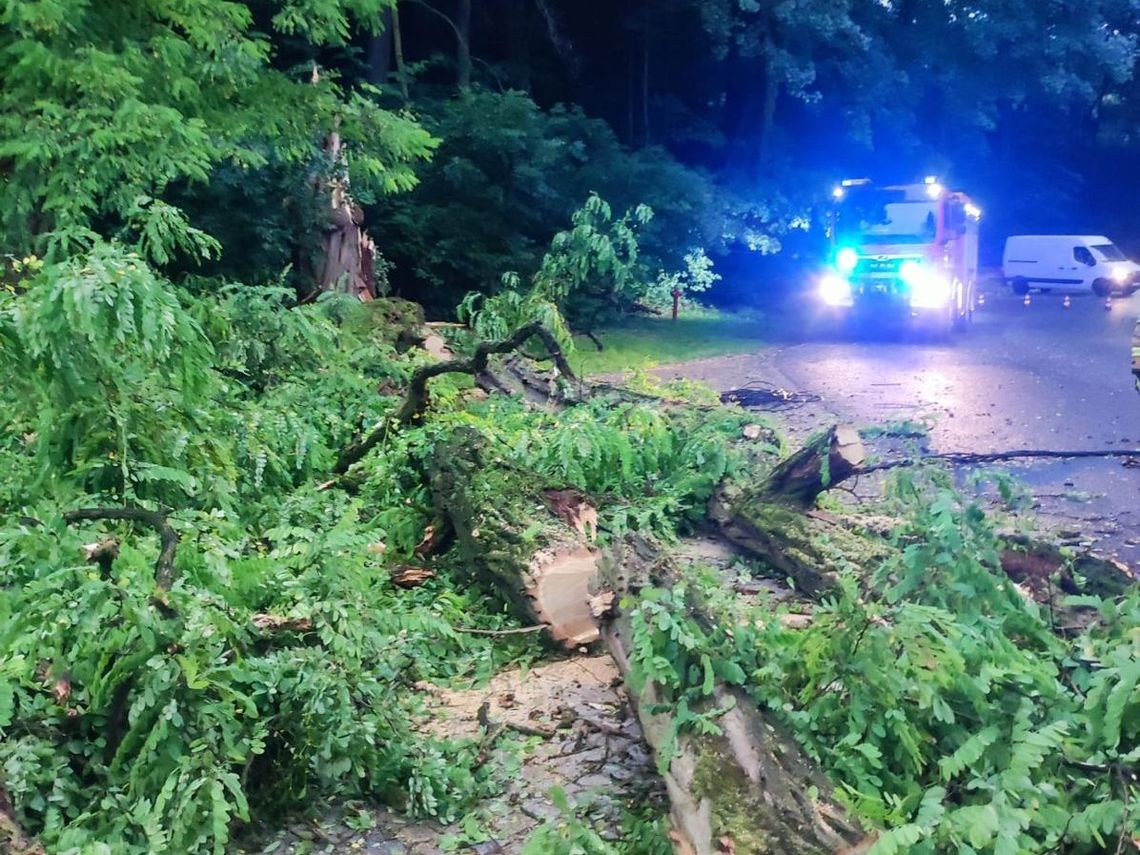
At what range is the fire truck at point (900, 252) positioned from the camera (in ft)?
51.0

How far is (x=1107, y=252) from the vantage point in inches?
901

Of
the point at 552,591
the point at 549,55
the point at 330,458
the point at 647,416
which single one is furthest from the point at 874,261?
the point at 552,591

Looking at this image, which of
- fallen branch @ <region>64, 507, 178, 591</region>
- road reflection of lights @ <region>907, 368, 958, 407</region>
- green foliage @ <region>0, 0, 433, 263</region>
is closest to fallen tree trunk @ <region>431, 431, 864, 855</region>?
fallen branch @ <region>64, 507, 178, 591</region>

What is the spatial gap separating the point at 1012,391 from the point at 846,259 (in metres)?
5.56

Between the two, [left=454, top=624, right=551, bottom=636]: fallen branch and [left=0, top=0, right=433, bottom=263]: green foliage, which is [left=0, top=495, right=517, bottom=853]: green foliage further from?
[left=0, top=0, right=433, bottom=263]: green foliage

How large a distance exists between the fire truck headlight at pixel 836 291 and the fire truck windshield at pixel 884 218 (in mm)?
687

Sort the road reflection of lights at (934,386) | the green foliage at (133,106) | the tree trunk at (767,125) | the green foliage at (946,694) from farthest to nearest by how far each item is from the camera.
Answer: the tree trunk at (767,125) < the road reflection of lights at (934,386) < the green foliage at (133,106) < the green foliage at (946,694)

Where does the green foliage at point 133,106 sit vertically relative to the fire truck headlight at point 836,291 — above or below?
above

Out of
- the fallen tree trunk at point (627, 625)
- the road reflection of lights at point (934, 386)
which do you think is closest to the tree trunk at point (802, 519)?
the fallen tree trunk at point (627, 625)

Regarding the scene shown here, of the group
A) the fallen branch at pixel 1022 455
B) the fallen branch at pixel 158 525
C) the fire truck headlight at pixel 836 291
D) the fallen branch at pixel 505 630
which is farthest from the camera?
the fire truck headlight at pixel 836 291

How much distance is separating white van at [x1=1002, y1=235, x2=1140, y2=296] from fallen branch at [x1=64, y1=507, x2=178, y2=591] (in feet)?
76.9

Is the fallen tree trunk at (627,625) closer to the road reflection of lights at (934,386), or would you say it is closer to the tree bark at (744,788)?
the tree bark at (744,788)

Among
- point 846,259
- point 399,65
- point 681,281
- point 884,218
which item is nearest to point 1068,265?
point 884,218

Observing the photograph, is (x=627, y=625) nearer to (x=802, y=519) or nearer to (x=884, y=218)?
(x=802, y=519)
